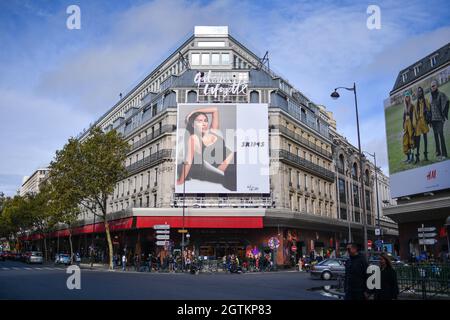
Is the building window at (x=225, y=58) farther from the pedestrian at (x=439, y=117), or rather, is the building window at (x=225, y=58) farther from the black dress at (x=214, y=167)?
the pedestrian at (x=439, y=117)

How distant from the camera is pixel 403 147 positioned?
154 ft

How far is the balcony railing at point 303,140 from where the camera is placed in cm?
4733

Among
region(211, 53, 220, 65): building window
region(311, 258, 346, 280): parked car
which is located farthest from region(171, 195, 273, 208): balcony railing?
region(211, 53, 220, 65): building window

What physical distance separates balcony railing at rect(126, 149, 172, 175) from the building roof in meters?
25.7

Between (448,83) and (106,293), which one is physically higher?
(448,83)

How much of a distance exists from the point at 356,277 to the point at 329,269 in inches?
774

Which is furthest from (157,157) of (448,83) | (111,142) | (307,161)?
(448,83)

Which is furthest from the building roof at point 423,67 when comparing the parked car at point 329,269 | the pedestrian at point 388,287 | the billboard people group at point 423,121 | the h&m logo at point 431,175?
the pedestrian at point 388,287

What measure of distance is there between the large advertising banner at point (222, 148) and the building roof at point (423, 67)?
51.3 feet

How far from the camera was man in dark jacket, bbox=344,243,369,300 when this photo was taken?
8.33 metres

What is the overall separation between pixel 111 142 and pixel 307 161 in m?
22.6

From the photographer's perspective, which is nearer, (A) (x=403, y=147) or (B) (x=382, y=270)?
(B) (x=382, y=270)
